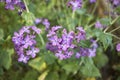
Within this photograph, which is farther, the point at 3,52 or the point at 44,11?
the point at 44,11

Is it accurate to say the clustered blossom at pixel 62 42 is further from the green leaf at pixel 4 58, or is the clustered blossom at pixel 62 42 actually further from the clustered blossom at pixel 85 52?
the green leaf at pixel 4 58

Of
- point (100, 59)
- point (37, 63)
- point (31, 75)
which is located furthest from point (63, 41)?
point (100, 59)

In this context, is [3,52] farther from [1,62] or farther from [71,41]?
[71,41]

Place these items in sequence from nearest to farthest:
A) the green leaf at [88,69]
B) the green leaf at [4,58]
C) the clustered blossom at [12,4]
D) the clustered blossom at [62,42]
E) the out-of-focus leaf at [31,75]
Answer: the clustered blossom at [62,42]
the clustered blossom at [12,4]
the green leaf at [4,58]
the green leaf at [88,69]
the out-of-focus leaf at [31,75]

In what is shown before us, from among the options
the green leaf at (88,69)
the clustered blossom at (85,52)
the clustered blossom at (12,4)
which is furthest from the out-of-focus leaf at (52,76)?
the clustered blossom at (12,4)

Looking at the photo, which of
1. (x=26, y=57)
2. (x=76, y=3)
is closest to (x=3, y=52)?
(x=26, y=57)

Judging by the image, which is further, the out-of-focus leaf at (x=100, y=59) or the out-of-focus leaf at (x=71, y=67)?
the out-of-focus leaf at (x=100, y=59)

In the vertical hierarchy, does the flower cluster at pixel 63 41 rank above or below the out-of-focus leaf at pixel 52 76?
below
